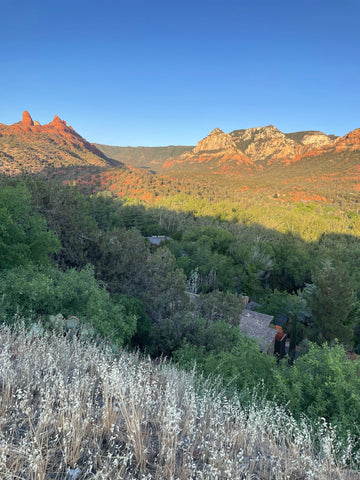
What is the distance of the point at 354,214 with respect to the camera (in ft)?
219

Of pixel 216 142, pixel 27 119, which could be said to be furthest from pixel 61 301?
pixel 27 119

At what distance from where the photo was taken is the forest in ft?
17.2

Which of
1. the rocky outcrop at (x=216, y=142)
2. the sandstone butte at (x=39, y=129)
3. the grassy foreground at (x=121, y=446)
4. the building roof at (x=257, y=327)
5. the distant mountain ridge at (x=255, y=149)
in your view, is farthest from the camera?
the rocky outcrop at (x=216, y=142)

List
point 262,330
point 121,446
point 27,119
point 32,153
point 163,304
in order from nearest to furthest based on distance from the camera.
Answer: point 121,446, point 163,304, point 262,330, point 32,153, point 27,119

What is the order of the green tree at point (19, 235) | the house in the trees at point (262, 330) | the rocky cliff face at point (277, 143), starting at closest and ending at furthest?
the green tree at point (19, 235), the house in the trees at point (262, 330), the rocky cliff face at point (277, 143)

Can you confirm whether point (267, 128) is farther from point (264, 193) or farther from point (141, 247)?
point (141, 247)

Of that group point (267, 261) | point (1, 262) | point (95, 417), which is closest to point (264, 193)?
point (267, 261)

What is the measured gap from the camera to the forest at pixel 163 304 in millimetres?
5254

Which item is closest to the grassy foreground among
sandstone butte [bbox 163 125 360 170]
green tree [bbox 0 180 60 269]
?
green tree [bbox 0 180 60 269]

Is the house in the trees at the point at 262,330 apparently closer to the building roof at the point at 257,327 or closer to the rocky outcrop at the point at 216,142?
the building roof at the point at 257,327

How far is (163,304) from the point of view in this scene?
12.2 m

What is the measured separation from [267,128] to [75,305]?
514ft

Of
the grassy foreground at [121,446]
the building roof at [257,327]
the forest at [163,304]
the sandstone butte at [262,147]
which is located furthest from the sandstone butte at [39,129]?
the grassy foreground at [121,446]

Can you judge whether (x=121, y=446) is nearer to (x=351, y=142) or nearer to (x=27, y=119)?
(x=351, y=142)
